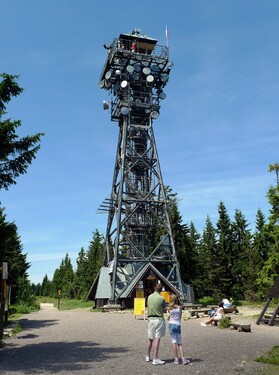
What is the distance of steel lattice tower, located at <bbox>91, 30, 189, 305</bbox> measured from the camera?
3403cm

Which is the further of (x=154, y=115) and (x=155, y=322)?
(x=154, y=115)

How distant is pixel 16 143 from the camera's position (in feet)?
39.9

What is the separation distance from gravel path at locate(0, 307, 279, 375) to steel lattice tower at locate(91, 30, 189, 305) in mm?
18261

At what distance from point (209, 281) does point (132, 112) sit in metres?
25.7

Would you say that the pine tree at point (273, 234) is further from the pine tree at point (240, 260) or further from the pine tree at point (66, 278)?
the pine tree at point (66, 278)

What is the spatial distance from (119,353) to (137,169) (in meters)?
28.7

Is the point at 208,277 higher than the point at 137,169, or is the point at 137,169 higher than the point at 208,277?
the point at 137,169

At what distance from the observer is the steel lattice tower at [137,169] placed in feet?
112

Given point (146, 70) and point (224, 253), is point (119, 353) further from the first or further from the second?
point (224, 253)

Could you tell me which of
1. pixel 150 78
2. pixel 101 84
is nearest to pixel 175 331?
pixel 150 78

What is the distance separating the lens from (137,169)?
126 feet

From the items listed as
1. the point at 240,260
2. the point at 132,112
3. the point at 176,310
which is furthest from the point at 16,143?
the point at 240,260

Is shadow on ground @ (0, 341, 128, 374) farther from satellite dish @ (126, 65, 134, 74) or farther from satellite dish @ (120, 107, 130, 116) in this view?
satellite dish @ (126, 65, 134, 74)

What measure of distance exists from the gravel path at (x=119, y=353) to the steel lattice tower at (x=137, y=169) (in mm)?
18261
